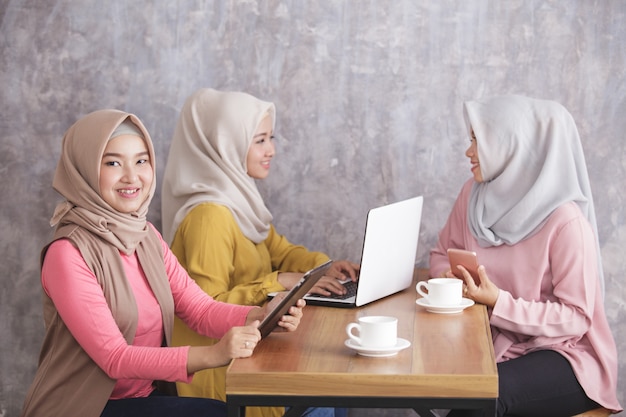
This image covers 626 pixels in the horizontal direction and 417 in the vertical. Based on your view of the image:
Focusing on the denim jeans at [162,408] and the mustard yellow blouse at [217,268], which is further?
the mustard yellow blouse at [217,268]

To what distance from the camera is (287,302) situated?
6.75 feet

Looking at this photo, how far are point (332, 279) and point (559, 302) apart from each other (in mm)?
701

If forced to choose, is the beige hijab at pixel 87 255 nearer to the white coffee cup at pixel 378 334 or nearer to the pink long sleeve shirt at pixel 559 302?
the white coffee cup at pixel 378 334

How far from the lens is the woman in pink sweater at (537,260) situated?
2.52 meters

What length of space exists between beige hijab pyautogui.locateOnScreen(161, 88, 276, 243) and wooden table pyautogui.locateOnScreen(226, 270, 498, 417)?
105 cm

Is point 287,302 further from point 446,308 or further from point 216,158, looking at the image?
point 216,158

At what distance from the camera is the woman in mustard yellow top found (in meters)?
2.85

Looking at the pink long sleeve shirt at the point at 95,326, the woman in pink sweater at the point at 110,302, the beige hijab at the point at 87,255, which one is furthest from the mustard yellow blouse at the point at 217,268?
the pink long sleeve shirt at the point at 95,326

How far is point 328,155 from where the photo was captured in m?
3.52

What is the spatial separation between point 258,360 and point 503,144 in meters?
1.21

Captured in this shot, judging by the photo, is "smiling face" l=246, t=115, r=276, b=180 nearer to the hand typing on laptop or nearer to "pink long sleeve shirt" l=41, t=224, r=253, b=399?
the hand typing on laptop

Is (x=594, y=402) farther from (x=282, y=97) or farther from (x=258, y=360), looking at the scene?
(x=282, y=97)

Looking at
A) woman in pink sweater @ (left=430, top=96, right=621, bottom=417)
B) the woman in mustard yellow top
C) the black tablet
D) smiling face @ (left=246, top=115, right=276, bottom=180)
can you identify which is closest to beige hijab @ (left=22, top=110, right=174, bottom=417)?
the black tablet

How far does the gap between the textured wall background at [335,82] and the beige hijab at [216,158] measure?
13.3 inches
